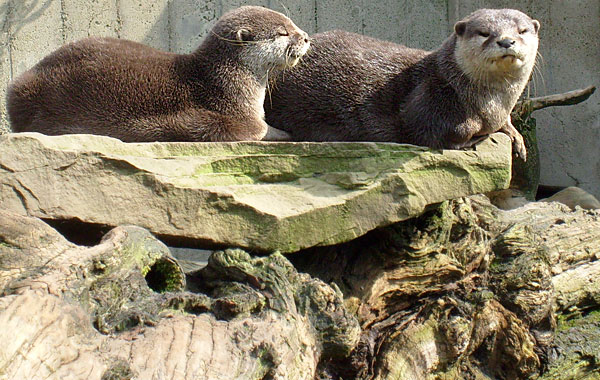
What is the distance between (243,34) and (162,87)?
0.51m

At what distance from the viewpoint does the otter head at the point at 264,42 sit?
4.04 meters

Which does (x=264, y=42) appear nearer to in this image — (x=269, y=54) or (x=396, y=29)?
(x=269, y=54)

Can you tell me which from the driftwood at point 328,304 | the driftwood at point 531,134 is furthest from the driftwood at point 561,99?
the driftwood at point 328,304

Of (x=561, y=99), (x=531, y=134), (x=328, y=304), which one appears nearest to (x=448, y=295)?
(x=328, y=304)

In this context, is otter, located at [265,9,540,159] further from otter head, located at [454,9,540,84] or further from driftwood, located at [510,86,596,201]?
driftwood, located at [510,86,596,201]

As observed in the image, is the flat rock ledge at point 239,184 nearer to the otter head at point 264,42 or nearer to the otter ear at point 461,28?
the otter head at point 264,42

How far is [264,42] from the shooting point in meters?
4.04

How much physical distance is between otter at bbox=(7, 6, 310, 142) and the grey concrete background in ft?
7.98

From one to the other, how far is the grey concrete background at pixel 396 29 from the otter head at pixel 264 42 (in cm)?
255

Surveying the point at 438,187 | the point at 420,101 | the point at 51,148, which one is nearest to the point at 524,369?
the point at 438,187

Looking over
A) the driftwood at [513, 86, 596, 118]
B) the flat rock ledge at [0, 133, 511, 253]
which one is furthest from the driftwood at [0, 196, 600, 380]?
the driftwood at [513, 86, 596, 118]

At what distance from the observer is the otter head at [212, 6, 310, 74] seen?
4039mm

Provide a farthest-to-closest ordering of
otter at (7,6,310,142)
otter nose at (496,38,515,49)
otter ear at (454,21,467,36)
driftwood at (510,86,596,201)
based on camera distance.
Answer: driftwood at (510,86,596,201) → otter ear at (454,21,467,36) → otter nose at (496,38,515,49) → otter at (7,6,310,142)

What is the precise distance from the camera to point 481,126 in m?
4.04
